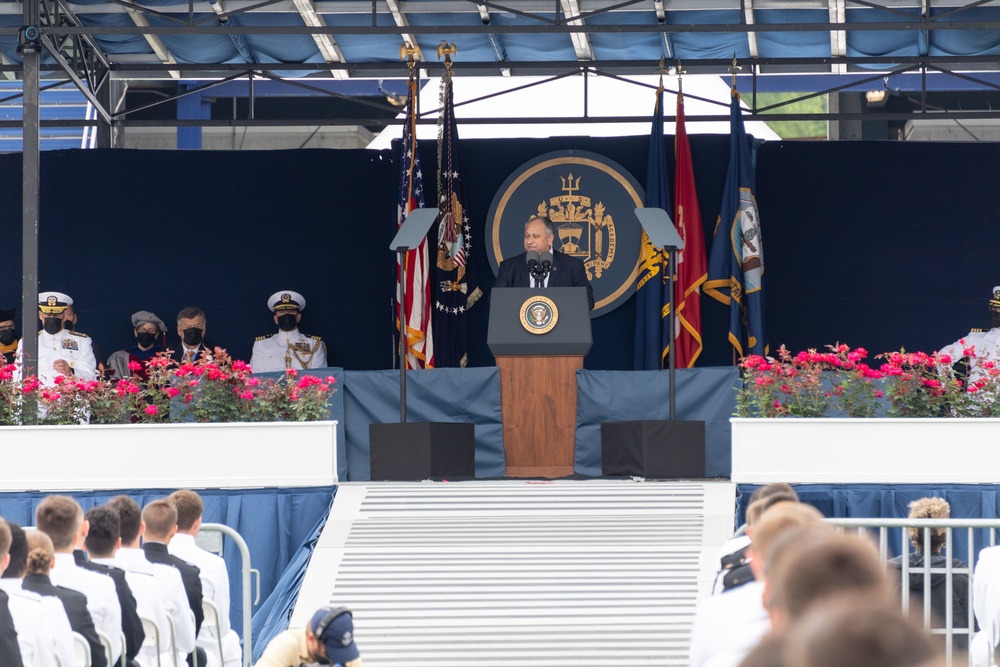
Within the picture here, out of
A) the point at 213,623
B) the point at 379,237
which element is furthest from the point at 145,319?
the point at 213,623

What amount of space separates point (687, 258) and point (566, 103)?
3.29 m

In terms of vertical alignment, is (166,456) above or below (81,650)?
above

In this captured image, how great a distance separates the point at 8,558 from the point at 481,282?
28.4 feet

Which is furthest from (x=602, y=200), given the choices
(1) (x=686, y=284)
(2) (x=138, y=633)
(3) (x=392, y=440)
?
(2) (x=138, y=633)

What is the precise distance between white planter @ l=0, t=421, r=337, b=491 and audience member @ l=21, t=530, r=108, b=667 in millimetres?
3790

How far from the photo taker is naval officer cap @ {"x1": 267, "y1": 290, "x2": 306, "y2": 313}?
1270 centimetres

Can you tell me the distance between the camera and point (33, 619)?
4.44 meters

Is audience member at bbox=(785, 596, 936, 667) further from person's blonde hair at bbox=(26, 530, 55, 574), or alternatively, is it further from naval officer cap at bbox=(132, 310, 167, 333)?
naval officer cap at bbox=(132, 310, 167, 333)

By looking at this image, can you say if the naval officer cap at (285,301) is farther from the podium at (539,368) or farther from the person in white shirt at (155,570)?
the person in white shirt at (155,570)

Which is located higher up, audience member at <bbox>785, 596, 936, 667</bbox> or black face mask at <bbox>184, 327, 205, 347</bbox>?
black face mask at <bbox>184, 327, 205, 347</bbox>

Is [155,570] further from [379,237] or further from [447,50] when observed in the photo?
[379,237]

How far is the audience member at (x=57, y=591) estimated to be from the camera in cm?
455

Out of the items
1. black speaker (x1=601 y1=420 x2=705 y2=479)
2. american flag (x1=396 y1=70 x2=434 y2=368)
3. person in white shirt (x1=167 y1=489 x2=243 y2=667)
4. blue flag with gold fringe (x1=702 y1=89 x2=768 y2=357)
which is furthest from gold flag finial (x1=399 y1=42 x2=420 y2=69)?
person in white shirt (x1=167 y1=489 x2=243 y2=667)

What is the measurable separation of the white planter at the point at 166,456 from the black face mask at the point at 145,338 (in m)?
3.70
